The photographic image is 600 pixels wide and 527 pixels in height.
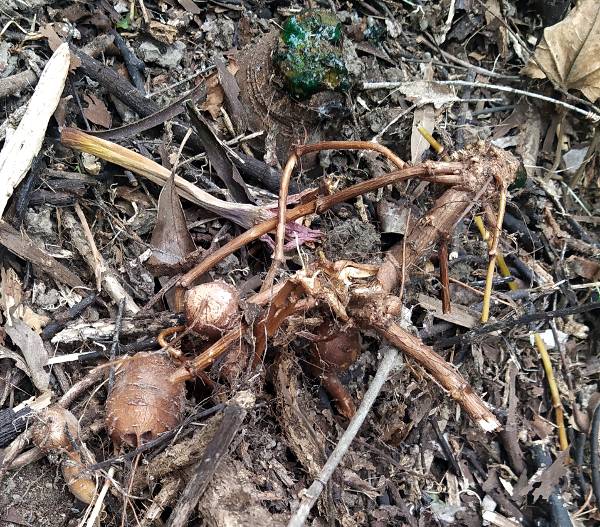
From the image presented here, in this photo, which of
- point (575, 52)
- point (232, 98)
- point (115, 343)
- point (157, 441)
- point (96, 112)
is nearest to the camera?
point (157, 441)

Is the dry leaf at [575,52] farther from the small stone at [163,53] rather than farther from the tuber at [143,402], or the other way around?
the tuber at [143,402]

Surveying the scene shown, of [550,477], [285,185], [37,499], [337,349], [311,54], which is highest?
[311,54]

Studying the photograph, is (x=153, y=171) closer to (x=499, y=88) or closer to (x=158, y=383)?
(x=158, y=383)

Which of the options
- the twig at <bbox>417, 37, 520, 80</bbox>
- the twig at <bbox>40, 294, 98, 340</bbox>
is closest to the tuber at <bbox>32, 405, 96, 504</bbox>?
the twig at <bbox>40, 294, 98, 340</bbox>

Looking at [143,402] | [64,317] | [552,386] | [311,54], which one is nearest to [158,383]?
[143,402]

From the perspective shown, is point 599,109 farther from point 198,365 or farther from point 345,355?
point 198,365

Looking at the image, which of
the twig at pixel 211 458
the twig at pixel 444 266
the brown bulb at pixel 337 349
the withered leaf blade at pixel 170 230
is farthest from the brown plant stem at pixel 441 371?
the withered leaf blade at pixel 170 230

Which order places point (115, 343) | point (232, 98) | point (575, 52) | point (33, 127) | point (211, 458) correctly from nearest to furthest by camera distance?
1. point (211, 458)
2. point (115, 343)
3. point (33, 127)
4. point (232, 98)
5. point (575, 52)
